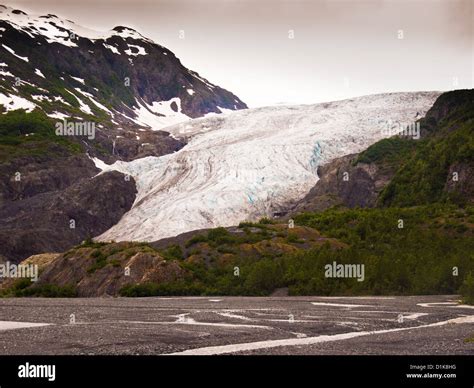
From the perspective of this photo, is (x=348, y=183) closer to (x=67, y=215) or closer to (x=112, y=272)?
(x=67, y=215)

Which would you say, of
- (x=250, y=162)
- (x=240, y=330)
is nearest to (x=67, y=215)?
(x=250, y=162)

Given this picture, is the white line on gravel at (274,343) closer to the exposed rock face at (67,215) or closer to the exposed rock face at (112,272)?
the exposed rock face at (112,272)

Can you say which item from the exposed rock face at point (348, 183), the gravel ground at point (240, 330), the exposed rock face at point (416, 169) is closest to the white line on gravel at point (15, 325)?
the gravel ground at point (240, 330)

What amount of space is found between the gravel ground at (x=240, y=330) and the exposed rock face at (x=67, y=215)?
203 ft

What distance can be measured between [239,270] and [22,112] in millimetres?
126474

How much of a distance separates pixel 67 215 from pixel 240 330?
83.3 metres

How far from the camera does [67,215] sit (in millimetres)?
106125

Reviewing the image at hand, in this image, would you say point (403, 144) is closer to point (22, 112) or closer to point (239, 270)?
point (239, 270)

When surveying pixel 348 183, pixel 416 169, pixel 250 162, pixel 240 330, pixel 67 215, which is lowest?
pixel 240 330

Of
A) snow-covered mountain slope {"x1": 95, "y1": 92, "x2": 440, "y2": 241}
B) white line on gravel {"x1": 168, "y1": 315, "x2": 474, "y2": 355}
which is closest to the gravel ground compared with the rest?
white line on gravel {"x1": 168, "y1": 315, "x2": 474, "y2": 355}

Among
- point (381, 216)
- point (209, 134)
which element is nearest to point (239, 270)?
point (381, 216)

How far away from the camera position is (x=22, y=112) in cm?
17338

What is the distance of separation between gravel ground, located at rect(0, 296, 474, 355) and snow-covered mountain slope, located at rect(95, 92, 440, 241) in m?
52.8

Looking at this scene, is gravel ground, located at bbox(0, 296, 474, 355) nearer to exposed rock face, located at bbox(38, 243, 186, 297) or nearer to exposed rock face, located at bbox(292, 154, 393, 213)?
exposed rock face, located at bbox(38, 243, 186, 297)
